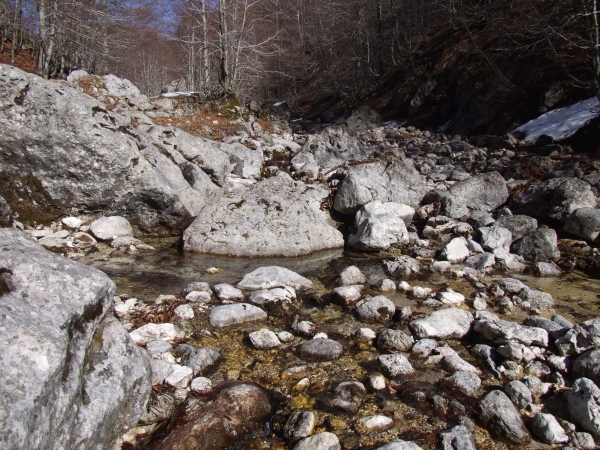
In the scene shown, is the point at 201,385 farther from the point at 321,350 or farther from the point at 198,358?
the point at 321,350

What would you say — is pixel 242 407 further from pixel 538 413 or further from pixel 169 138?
pixel 169 138

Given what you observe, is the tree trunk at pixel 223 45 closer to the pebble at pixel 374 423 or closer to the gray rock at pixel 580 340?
the gray rock at pixel 580 340

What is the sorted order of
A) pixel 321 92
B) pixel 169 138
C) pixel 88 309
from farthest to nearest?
1. pixel 321 92
2. pixel 169 138
3. pixel 88 309

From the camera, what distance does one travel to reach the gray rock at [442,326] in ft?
14.0

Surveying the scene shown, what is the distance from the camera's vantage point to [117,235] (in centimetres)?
736

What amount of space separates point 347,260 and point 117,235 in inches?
153

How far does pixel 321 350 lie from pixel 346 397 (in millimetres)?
684

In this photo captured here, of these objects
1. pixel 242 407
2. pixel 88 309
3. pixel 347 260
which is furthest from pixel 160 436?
pixel 347 260

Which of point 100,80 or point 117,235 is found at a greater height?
point 100,80

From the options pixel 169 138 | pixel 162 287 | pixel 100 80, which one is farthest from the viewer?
pixel 100 80

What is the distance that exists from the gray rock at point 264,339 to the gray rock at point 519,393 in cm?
196

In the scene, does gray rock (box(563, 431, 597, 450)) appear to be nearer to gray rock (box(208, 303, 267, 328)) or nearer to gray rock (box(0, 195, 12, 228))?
gray rock (box(208, 303, 267, 328))

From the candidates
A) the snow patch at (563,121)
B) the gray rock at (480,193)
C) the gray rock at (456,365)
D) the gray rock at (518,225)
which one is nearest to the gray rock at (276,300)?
the gray rock at (456,365)

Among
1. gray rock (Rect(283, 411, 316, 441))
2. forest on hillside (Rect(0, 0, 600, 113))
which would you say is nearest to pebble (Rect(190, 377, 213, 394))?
gray rock (Rect(283, 411, 316, 441))
